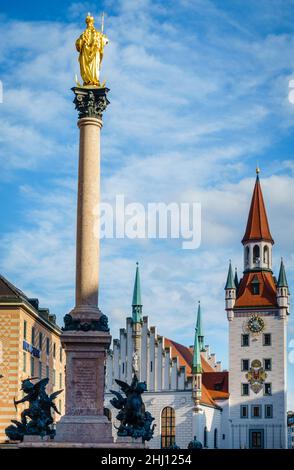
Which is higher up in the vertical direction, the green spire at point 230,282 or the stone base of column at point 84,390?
the green spire at point 230,282

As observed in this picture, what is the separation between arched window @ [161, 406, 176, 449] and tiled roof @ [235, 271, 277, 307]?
15.8 meters

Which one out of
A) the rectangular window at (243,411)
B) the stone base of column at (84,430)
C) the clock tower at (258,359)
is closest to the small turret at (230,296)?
the clock tower at (258,359)

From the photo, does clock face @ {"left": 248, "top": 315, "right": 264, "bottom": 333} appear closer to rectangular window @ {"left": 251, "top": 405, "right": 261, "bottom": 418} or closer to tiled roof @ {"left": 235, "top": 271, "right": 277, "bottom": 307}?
tiled roof @ {"left": 235, "top": 271, "right": 277, "bottom": 307}

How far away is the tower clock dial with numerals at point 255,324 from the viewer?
11150 cm

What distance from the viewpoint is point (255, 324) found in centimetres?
11188

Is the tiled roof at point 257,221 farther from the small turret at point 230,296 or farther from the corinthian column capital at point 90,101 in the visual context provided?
the corinthian column capital at point 90,101

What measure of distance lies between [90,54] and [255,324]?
226 feet

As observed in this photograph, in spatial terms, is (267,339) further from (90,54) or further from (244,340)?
(90,54)

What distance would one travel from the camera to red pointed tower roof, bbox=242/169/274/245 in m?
117

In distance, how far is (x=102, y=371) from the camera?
43.5 meters

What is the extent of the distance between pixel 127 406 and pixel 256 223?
7578 centimetres

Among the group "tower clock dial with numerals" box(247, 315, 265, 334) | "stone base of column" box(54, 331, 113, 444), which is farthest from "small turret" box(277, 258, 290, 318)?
"stone base of column" box(54, 331, 113, 444)

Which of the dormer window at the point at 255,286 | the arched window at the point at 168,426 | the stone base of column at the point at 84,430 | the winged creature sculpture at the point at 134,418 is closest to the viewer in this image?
the stone base of column at the point at 84,430
